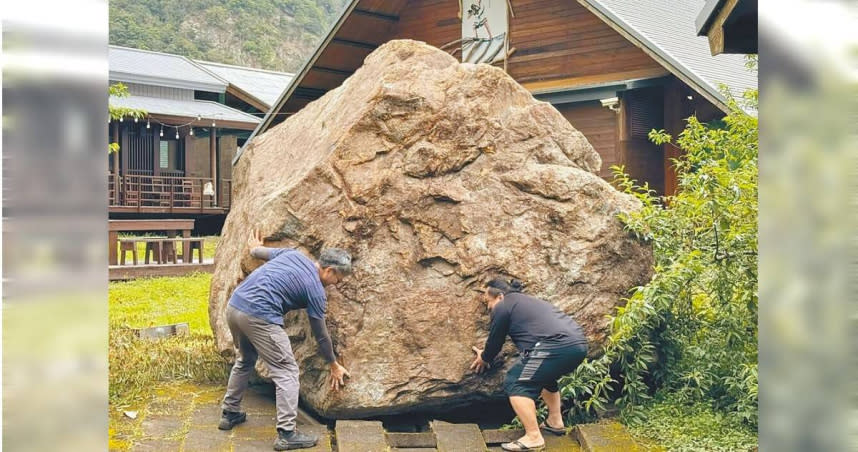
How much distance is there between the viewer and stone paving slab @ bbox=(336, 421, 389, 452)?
6023 millimetres

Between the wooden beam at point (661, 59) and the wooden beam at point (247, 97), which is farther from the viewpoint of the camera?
the wooden beam at point (247, 97)

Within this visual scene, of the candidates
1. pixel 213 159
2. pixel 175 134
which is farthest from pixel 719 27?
pixel 175 134

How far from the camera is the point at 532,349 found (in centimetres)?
641

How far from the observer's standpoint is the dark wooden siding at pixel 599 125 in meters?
14.7

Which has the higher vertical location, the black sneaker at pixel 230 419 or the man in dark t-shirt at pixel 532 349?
the man in dark t-shirt at pixel 532 349

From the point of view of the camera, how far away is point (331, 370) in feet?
21.7

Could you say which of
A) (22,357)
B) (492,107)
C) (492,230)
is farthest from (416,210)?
(22,357)

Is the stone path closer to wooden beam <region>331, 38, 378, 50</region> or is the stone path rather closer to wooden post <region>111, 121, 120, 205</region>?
wooden beam <region>331, 38, 378, 50</region>

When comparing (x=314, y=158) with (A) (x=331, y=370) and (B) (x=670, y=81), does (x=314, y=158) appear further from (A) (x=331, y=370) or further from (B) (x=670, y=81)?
(B) (x=670, y=81)

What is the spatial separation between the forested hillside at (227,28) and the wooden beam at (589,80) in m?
35.7

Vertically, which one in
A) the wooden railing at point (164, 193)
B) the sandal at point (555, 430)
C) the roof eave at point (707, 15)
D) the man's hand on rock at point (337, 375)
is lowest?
the sandal at point (555, 430)

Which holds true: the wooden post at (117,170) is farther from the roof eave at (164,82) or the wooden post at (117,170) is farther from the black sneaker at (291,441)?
the black sneaker at (291,441)

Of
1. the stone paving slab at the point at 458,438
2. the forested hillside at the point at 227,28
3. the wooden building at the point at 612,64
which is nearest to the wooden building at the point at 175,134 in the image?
the wooden building at the point at 612,64

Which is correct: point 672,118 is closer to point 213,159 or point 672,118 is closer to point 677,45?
point 677,45
